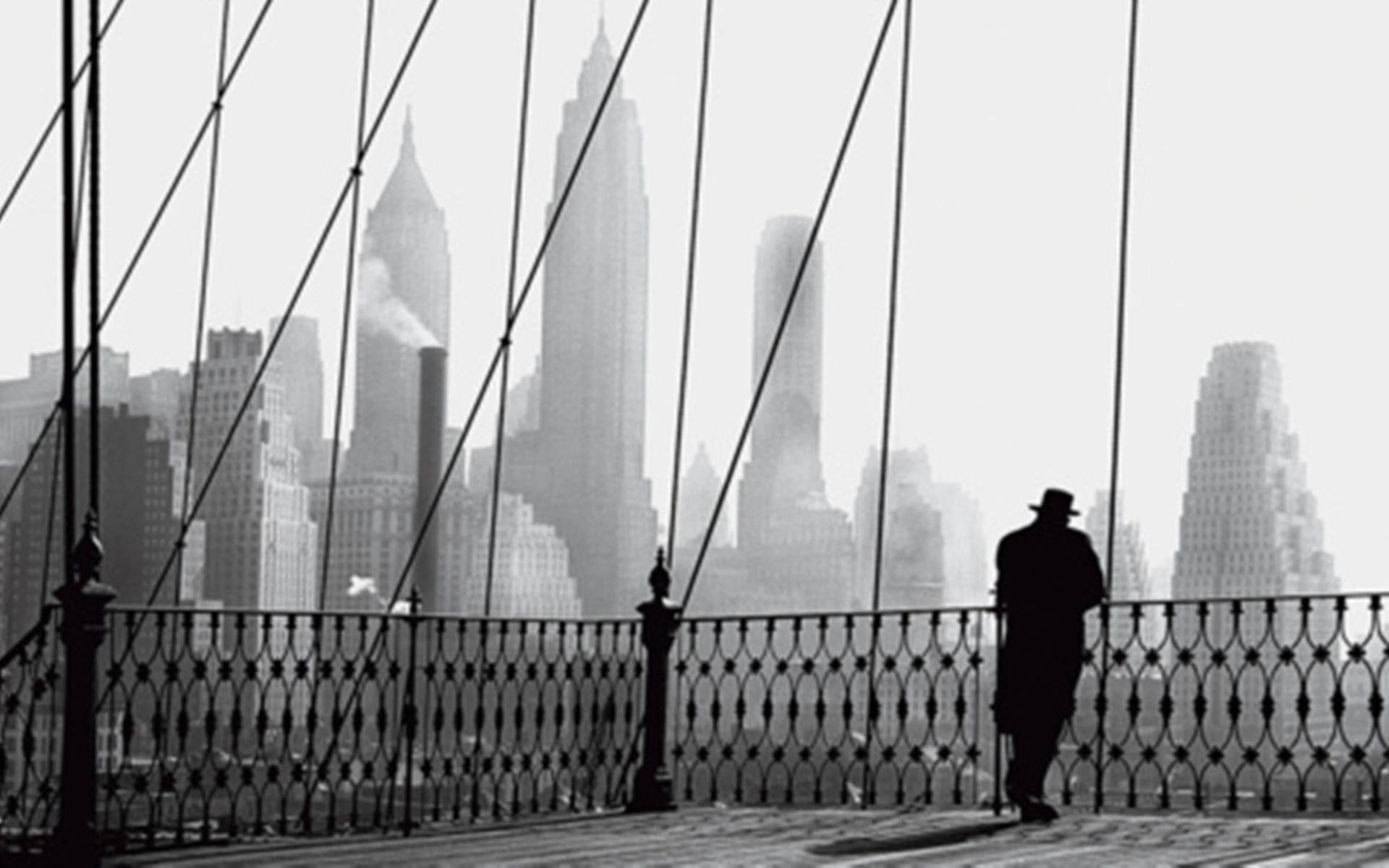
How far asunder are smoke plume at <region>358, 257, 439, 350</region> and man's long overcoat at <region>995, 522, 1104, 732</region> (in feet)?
247

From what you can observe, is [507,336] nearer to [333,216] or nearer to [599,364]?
[333,216]

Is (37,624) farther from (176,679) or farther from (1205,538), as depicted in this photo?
(1205,538)

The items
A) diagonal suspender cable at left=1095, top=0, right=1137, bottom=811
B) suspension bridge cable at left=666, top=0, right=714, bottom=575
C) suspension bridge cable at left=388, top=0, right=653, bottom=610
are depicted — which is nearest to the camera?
diagonal suspender cable at left=1095, top=0, right=1137, bottom=811

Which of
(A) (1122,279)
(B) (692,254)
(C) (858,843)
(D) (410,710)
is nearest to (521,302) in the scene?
(B) (692,254)

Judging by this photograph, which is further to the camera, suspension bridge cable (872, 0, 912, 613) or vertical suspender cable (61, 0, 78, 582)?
suspension bridge cable (872, 0, 912, 613)

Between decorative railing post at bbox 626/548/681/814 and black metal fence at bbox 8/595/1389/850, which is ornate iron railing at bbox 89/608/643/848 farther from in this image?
decorative railing post at bbox 626/548/681/814

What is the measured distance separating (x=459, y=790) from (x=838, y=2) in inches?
543

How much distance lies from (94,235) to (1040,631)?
12.9 feet

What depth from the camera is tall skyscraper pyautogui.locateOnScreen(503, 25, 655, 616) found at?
5841cm

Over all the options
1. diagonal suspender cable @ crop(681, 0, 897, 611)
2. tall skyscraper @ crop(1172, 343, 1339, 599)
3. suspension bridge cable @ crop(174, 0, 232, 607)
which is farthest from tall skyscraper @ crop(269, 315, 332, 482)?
diagonal suspender cable @ crop(681, 0, 897, 611)

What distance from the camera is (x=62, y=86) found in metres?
7.72

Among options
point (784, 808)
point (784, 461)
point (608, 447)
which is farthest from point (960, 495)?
point (784, 808)

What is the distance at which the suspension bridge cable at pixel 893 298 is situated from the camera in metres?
11.5

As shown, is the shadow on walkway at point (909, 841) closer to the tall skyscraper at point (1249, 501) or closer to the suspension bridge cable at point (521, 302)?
the suspension bridge cable at point (521, 302)
